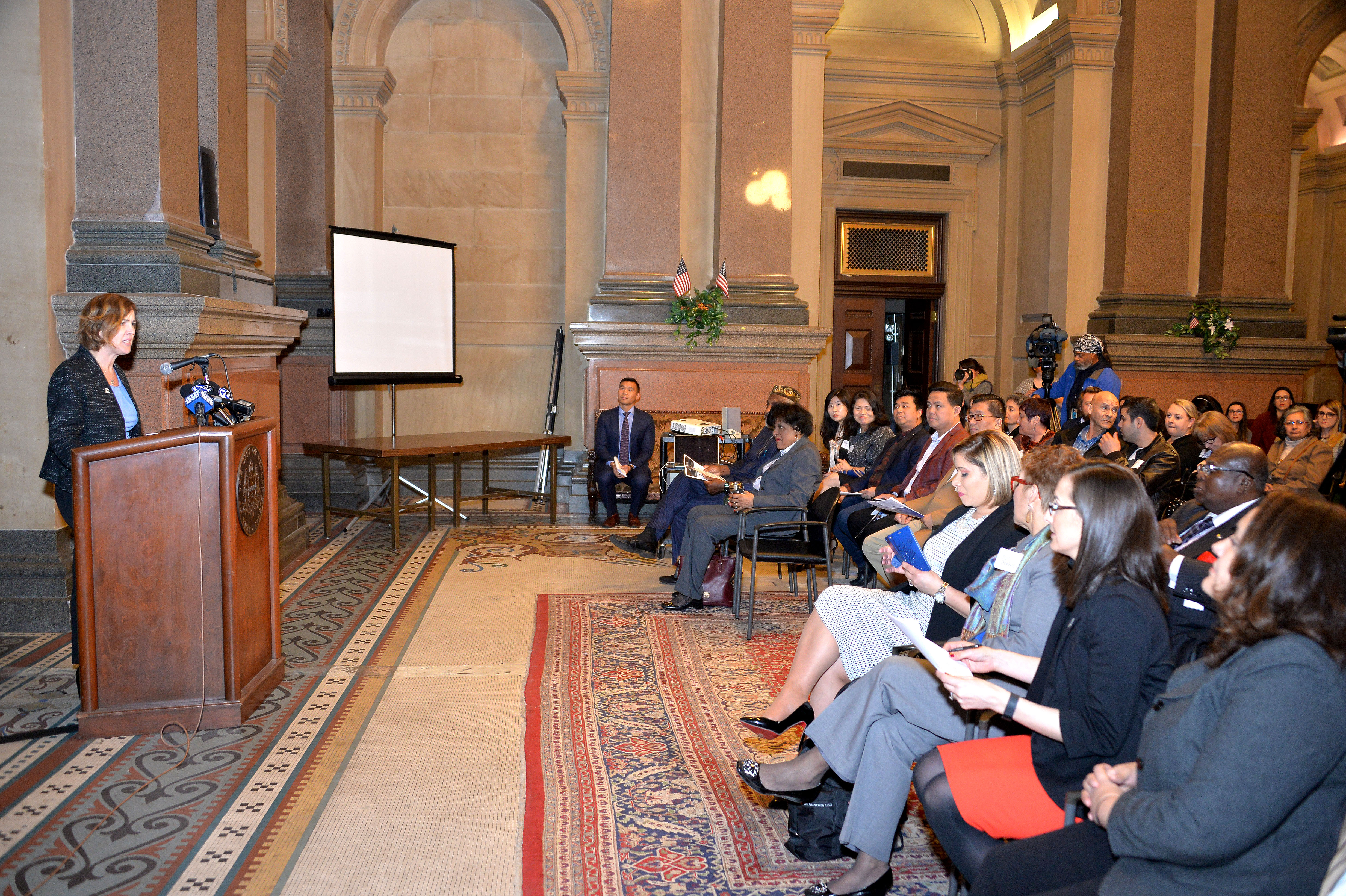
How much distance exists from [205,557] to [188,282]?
8.16ft

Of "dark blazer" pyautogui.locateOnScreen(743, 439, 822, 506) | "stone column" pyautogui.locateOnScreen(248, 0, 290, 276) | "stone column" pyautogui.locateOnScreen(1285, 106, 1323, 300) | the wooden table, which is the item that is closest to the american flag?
the wooden table

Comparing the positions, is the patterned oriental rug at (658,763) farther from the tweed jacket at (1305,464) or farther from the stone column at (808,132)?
the stone column at (808,132)

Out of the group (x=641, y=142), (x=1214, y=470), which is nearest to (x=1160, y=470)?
(x=1214, y=470)

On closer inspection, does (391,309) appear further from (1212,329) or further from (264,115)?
(1212,329)

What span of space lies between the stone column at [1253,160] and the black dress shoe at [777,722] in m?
8.69

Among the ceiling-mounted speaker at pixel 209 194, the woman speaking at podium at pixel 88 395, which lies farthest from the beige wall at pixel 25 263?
the woman speaking at podium at pixel 88 395

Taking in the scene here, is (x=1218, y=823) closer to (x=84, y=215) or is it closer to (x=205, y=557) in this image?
(x=205, y=557)

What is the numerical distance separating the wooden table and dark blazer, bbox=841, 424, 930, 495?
3.27m

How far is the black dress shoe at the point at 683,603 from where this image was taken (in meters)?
5.88

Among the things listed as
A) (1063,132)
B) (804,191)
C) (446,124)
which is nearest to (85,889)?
(804,191)

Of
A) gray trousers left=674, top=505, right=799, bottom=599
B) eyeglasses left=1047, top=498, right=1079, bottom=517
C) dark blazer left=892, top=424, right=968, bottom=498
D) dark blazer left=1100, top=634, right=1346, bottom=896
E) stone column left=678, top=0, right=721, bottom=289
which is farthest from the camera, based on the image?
stone column left=678, top=0, right=721, bottom=289

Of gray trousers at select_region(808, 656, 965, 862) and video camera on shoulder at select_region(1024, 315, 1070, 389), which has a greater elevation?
video camera on shoulder at select_region(1024, 315, 1070, 389)

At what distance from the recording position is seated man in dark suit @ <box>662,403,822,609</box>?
5.71 m

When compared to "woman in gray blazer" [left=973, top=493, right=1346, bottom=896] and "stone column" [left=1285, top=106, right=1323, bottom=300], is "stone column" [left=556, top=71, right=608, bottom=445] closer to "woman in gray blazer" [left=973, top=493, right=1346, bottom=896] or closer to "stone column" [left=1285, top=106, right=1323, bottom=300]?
"stone column" [left=1285, top=106, right=1323, bottom=300]
